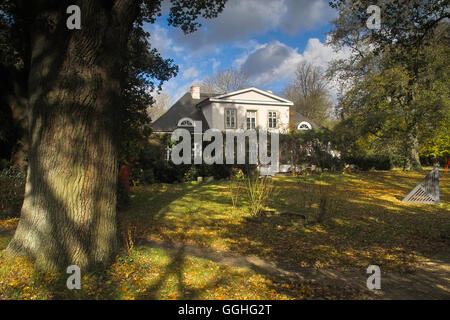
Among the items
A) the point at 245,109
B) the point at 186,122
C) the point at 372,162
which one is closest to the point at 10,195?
the point at 186,122

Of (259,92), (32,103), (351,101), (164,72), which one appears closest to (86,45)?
(32,103)

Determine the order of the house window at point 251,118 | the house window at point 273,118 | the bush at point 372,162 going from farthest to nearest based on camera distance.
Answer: the house window at point 273,118
the house window at point 251,118
the bush at point 372,162

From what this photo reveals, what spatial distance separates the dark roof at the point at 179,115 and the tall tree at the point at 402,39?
507 inches

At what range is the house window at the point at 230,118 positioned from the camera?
2876 centimetres

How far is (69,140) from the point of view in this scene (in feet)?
15.0

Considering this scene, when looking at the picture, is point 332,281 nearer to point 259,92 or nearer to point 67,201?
point 67,201

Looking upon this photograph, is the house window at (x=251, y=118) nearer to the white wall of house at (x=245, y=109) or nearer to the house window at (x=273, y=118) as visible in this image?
the white wall of house at (x=245, y=109)

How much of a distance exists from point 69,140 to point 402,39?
27.7 feet

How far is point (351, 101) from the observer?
2208 centimetres

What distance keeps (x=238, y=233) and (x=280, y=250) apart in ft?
4.91

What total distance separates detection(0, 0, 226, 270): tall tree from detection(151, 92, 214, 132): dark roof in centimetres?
2274

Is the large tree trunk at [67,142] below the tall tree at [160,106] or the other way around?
below

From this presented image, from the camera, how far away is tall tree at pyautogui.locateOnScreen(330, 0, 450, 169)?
8.32m

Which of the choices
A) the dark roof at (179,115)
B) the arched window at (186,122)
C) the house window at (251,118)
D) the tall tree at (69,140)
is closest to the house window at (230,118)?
the house window at (251,118)
